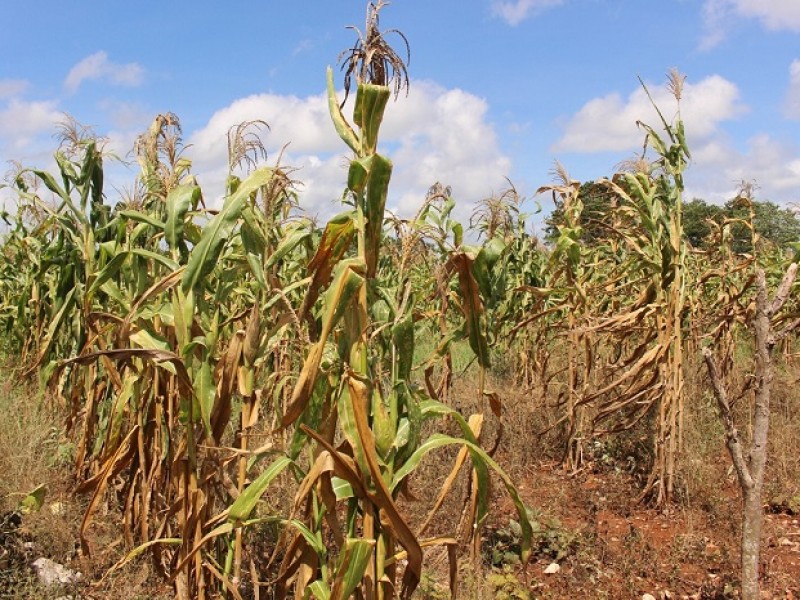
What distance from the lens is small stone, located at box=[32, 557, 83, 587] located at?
325cm

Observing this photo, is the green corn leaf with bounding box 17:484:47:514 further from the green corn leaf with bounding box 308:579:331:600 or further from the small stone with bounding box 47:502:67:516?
the green corn leaf with bounding box 308:579:331:600

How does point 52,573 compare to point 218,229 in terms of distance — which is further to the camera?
point 52,573

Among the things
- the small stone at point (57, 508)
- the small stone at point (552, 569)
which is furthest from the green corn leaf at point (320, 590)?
the small stone at point (57, 508)

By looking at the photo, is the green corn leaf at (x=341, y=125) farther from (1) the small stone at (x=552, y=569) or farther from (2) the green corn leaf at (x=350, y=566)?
(1) the small stone at (x=552, y=569)

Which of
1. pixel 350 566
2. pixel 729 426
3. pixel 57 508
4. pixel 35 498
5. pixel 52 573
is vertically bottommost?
pixel 52 573

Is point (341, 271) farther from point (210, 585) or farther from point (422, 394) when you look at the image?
point (210, 585)

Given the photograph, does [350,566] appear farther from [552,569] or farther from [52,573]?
[552,569]

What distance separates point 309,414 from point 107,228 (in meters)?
2.08

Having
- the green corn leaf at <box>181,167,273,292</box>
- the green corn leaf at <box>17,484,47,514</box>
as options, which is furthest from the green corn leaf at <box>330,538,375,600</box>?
the green corn leaf at <box>17,484,47,514</box>

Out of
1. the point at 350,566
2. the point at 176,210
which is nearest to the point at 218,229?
the point at 176,210

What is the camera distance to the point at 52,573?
3314 mm

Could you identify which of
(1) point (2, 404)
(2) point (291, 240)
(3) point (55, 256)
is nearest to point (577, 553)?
(2) point (291, 240)

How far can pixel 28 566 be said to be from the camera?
337cm

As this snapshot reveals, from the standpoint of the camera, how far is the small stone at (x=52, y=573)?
3253mm
